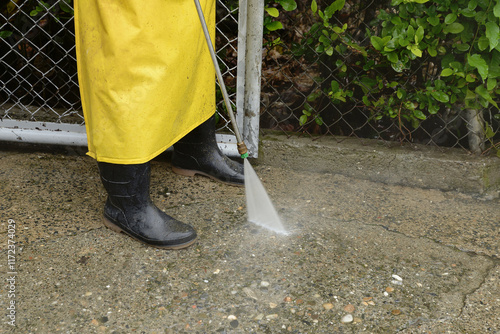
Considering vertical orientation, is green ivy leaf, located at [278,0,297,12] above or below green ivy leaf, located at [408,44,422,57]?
above

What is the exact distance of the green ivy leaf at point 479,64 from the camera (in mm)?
2213

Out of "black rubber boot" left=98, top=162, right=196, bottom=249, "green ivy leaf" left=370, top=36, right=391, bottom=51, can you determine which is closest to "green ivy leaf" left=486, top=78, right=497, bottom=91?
"green ivy leaf" left=370, top=36, right=391, bottom=51

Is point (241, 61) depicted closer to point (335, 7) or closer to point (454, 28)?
point (335, 7)

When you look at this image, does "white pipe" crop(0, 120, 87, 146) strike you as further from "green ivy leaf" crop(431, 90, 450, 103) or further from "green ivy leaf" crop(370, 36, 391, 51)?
"green ivy leaf" crop(431, 90, 450, 103)

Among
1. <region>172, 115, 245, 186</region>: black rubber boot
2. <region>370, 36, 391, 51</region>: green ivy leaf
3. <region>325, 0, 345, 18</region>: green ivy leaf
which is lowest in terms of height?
<region>172, 115, 245, 186</region>: black rubber boot

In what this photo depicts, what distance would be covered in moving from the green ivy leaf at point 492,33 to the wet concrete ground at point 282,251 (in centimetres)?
63

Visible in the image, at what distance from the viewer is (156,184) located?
2.49 meters

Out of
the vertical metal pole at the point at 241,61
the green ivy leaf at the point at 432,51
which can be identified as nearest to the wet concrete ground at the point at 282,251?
the vertical metal pole at the point at 241,61

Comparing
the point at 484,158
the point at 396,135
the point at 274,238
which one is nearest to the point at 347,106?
the point at 396,135

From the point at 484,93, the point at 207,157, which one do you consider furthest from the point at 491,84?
the point at 207,157

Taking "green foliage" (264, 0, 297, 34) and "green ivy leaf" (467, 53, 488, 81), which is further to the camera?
"green foliage" (264, 0, 297, 34)

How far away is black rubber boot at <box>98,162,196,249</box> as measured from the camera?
1.96m

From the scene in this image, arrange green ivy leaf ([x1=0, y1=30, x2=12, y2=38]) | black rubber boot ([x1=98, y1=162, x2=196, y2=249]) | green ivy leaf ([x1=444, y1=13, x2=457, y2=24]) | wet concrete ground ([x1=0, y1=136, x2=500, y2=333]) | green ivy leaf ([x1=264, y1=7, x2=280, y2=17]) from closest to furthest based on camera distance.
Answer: wet concrete ground ([x1=0, y1=136, x2=500, y2=333])
black rubber boot ([x1=98, y1=162, x2=196, y2=249])
green ivy leaf ([x1=444, y1=13, x2=457, y2=24])
green ivy leaf ([x1=264, y1=7, x2=280, y2=17])
green ivy leaf ([x1=0, y1=30, x2=12, y2=38])

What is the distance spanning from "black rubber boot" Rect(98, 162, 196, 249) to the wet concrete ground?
5 centimetres
